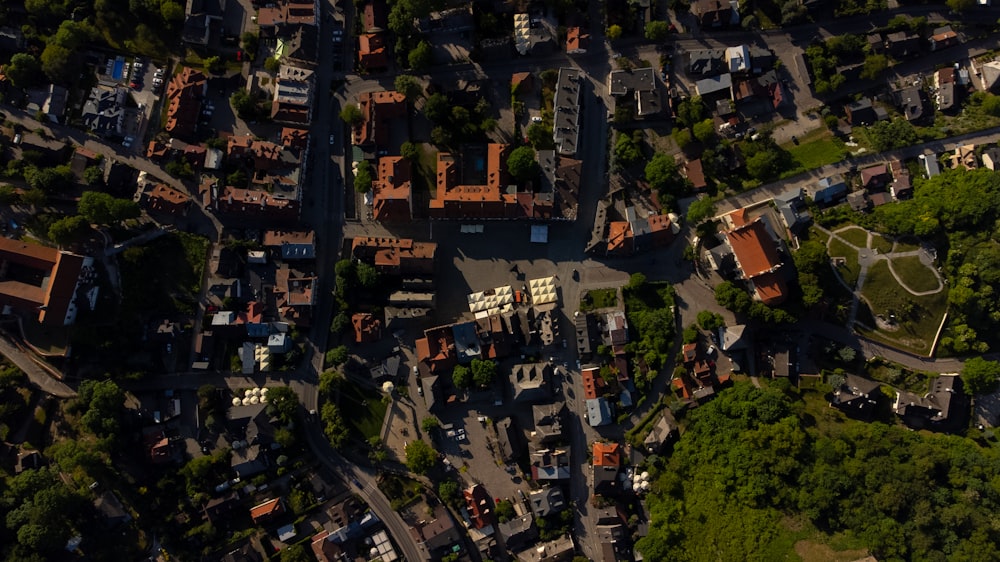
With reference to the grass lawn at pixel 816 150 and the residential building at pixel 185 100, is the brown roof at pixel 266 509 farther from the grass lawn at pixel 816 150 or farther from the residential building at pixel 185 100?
the grass lawn at pixel 816 150

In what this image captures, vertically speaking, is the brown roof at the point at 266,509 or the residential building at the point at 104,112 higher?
the residential building at the point at 104,112

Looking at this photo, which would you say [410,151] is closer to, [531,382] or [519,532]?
[531,382]

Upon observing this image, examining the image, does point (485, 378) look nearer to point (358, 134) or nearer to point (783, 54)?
point (358, 134)

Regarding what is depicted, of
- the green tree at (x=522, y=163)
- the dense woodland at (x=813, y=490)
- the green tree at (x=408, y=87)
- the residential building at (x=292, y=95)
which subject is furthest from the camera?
the residential building at (x=292, y=95)

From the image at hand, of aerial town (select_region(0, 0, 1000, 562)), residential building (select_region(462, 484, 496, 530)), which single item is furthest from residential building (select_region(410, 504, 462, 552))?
residential building (select_region(462, 484, 496, 530))

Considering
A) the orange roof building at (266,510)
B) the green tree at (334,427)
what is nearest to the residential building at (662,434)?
the green tree at (334,427)

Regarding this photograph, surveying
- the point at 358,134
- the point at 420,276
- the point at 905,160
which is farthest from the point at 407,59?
the point at 905,160

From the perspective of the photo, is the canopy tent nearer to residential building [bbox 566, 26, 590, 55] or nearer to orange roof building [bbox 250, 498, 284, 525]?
residential building [bbox 566, 26, 590, 55]
